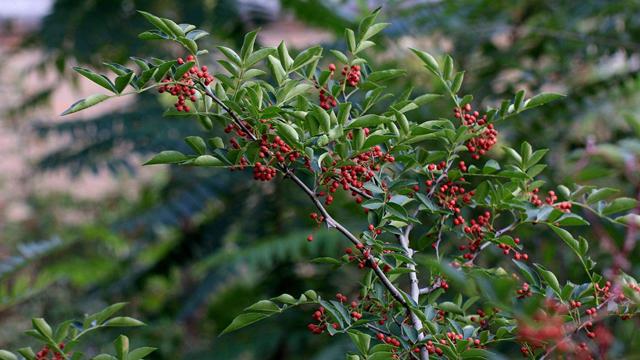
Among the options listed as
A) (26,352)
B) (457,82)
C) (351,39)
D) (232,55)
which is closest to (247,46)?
(232,55)

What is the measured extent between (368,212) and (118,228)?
1600 millimetres

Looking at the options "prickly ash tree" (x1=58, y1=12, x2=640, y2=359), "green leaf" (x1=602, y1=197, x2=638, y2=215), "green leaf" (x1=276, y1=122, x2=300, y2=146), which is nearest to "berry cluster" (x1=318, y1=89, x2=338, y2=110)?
"prickly ash tree" (x1=58, y1=12, x2=640, y2=359)

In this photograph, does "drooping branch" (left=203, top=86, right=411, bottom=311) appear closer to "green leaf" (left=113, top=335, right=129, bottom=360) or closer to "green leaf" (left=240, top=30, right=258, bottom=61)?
"green leaf" (left=240, top=30, right=258, bottom=61)

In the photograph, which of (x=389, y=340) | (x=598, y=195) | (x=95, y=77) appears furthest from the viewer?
(x=598, y=195)

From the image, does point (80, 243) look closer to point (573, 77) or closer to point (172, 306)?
point (172, 306)

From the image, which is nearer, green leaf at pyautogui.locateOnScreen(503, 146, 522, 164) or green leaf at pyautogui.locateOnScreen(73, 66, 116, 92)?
green leaf at pyautogui.locateOnScreen(73, 66, 116, 92)

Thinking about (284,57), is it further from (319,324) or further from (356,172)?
(319,324)

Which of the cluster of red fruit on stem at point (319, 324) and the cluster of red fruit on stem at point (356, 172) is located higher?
the cluster of red fruit on stem at point (356, 172)

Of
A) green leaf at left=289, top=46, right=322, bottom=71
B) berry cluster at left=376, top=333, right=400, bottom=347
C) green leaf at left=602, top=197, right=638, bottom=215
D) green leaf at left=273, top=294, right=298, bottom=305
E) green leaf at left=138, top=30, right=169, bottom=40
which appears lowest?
berry cluster at left=376, top=333, right=400, bottom=347

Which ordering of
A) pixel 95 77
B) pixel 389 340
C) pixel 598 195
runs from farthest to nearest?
pixel 598 195, pixel 389 340, pixel 95 77

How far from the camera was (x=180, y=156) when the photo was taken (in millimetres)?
806

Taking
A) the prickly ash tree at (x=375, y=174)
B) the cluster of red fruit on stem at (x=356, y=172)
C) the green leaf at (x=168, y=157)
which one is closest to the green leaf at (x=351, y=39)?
the prickly ash tree at (x=375, y=174)

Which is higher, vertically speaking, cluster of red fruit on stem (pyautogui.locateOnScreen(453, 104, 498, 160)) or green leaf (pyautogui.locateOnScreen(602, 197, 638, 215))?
cluster of red fruit on stem (pyautogui.locateOnScreen(453, 104, 498, 160))

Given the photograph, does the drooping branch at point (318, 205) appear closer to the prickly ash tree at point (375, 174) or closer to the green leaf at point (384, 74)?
the prickly ash tree at point (375, 174)
